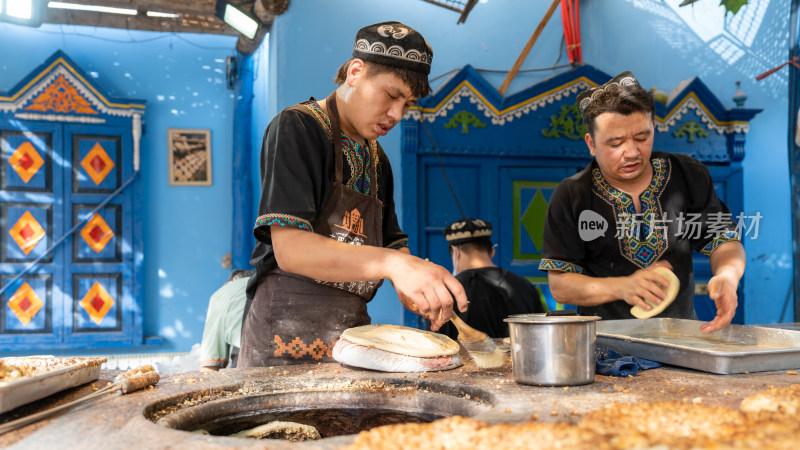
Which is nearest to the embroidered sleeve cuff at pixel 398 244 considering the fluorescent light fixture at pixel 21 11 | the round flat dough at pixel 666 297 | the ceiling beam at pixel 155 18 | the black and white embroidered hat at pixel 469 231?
the round flat dough at pixel 666 297

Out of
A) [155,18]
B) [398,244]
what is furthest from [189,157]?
[398,244]

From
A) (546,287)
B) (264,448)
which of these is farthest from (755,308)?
(264,448)

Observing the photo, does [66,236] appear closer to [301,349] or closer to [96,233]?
[96,233]

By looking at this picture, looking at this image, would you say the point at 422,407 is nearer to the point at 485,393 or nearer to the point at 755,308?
the point at 485,393

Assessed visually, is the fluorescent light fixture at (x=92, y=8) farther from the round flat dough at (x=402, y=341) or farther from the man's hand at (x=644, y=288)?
the man's hand at (x=644, y=288)

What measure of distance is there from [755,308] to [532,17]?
10.7 ft

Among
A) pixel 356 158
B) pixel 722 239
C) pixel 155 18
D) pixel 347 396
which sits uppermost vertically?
pixel 155 18

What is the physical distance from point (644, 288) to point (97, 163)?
5.35m

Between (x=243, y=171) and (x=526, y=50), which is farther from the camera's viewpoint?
(x=243, y=171)

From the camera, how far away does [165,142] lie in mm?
6094

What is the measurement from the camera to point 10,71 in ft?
18.7

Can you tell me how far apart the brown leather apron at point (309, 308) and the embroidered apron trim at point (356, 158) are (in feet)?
0.12

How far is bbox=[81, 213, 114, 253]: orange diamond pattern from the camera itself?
5.73 m

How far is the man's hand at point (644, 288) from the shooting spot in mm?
2037
